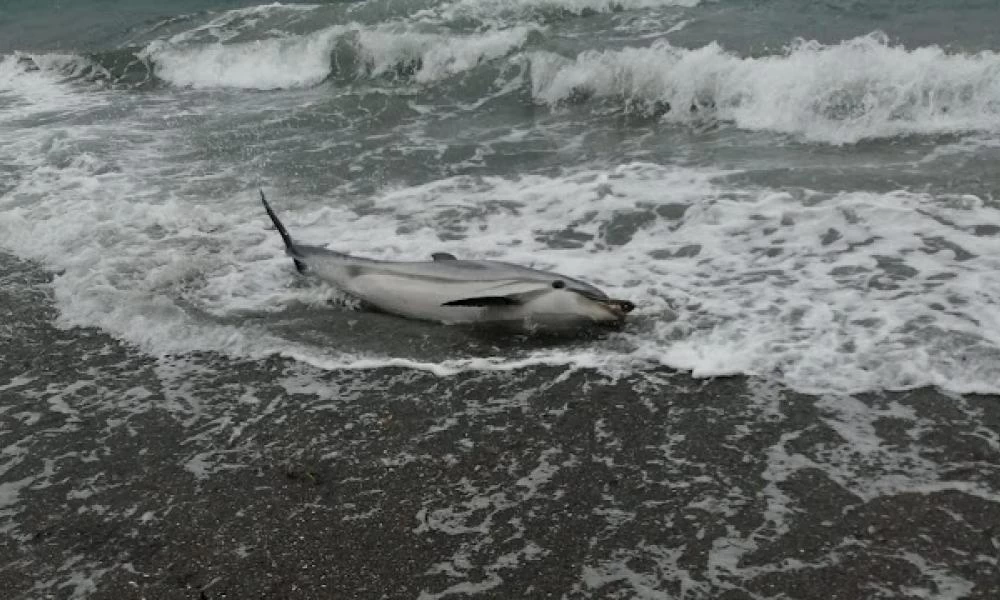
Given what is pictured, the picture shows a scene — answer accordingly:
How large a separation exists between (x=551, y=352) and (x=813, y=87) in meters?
8.16

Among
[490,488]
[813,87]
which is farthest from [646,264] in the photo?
[813,87]

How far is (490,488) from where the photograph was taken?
17.1 ft

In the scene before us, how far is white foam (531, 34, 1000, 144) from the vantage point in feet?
A: 38.7

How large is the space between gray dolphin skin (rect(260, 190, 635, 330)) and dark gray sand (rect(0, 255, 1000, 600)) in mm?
687

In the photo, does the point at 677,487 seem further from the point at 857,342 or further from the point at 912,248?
the point at 912,248

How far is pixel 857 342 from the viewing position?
6359mm

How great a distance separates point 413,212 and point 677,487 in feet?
19.1

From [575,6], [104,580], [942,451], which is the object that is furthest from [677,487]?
[575,6]

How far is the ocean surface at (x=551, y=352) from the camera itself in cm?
470

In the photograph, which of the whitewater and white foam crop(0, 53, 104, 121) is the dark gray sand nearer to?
the whitewater

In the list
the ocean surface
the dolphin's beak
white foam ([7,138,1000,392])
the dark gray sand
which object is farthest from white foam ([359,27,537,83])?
the dark gray sand

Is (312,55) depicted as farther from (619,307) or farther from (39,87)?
(619,307)

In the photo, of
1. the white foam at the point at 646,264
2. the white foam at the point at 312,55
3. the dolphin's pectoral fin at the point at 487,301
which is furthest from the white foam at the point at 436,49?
the dolphin's pectoral fin at the point at 487,301

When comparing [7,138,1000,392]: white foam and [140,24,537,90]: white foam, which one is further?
[140,24,537,90]: white foam
